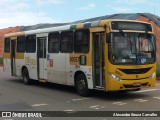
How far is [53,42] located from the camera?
1633cm

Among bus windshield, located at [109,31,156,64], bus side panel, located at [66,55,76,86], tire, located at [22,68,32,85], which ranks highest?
bus windshield, located at [109,31,156,64]

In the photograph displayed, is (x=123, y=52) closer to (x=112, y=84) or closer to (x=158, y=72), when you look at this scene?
(x=112, y=84)

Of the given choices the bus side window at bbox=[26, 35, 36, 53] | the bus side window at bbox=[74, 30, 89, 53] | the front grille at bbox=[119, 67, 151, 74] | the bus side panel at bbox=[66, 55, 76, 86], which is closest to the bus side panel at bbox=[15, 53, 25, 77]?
the bus side window at bbox=[26, 35, 36, 53]

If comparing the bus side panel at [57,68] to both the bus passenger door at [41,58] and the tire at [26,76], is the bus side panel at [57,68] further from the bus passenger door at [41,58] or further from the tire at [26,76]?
the tire at [26,76]

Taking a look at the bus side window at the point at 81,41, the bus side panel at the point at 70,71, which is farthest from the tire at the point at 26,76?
the bus side window at the point at 81,41

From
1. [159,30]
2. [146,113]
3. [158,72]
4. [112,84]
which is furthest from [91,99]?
[159,30]

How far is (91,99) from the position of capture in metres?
13.4

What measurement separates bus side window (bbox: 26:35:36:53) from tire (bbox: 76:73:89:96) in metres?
4.31

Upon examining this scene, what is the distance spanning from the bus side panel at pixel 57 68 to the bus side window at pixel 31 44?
6.06 feet

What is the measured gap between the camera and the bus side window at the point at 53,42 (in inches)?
631

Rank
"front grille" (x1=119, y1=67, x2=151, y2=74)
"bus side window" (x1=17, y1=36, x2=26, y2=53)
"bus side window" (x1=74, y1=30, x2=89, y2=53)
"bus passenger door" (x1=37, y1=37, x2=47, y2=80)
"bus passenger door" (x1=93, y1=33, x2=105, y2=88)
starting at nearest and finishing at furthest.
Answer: "front grille" (x1=119, y1=67, x2=151, y2=74) → "bus passenger door" (x1=93, y1=33, x2=105, y2=88) → "bus side window" (x1=74, y1=30, x2=89, y2=53) → "bus passenger door" (x1=37, y1=37, x2=47, y2=80) → "bus side window" (x1=17, y1=36, x2=26, y2=53)

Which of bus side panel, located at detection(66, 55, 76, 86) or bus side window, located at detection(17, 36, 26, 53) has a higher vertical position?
bus side window, located at detection(17, 36, 26, 53)

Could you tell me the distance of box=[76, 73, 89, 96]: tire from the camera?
14016 millimetres

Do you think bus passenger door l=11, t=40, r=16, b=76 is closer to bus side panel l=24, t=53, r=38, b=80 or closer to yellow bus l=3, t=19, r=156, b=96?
bus side panel l=24, t=53, r=38, b=80
